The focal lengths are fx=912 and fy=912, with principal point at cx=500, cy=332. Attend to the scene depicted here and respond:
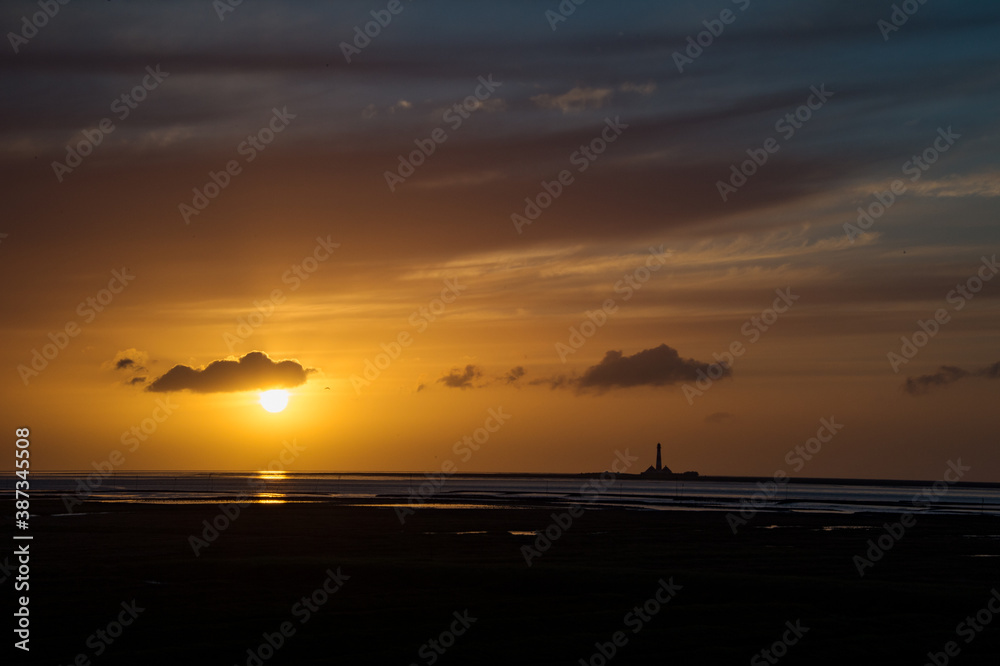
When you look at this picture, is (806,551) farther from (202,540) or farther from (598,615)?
(202,540)

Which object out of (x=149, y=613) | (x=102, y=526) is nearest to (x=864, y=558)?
(x=149, y=613)

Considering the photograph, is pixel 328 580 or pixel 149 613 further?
pixel 328 580

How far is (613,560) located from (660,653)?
18.6 m

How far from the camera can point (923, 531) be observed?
6072 centimetres

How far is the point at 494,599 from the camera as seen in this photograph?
90.1 feet

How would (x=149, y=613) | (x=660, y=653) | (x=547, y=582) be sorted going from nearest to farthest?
(x=660, y=653) < (x=149, y=613) < (x=547, y=582)

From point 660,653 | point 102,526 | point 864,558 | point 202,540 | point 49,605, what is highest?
point 102,526

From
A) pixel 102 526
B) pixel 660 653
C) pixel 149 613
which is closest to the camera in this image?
pixel 660 653

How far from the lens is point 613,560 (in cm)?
3941

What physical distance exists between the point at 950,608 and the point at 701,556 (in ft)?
52.3

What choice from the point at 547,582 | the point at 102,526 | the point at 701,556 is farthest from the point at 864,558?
the point at 102,526

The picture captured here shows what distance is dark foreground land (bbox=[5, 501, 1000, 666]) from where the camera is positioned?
2102cm

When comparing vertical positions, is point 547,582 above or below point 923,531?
below

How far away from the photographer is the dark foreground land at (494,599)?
2102 cm
